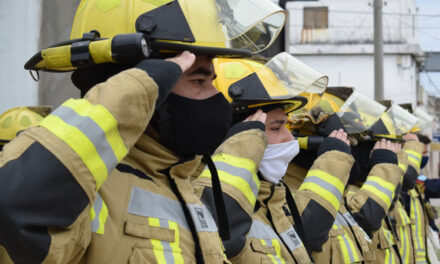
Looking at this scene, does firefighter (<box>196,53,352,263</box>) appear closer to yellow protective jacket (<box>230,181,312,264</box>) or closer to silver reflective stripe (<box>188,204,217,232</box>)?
yellow protective jacket (<box>230,181,312,264</box>)

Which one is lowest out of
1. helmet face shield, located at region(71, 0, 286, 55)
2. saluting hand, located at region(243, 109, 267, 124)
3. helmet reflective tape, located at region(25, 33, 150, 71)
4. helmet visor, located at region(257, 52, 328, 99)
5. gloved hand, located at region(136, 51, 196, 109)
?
saluting hand, located at region(243, 109, 267, 124)

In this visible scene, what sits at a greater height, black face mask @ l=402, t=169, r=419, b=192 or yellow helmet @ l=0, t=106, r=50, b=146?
yellow helmet @ l=0, t=106, r=50, b=146

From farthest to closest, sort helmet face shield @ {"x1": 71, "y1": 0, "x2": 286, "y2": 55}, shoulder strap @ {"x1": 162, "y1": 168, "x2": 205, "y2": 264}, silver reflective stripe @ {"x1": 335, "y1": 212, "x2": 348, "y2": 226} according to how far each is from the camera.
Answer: silver reflective stripe @ {"x1": 335, "y1": 212, "x2": 348, "y2": 226} < helmet face shield @ {"x1": 71, "y1": 0, "x2": 286, "y2": 55} < shoulder strap @ {"x1": 162, "y1": 168, "x2": 205, "y2": 264}

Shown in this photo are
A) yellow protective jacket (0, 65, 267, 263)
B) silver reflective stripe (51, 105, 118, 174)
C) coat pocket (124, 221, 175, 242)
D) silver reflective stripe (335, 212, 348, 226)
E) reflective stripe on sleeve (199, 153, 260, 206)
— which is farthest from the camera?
silver reflective stripe (335, 212, 348, 226)

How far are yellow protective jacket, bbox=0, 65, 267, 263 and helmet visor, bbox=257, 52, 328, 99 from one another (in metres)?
1.82

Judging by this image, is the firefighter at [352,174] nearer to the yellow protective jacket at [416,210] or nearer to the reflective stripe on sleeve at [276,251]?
the reflective stripe on sleeve at [276,251]

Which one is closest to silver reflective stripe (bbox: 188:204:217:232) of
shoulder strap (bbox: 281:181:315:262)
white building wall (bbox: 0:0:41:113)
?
shoulder strap (bbox: 281:181:315:262)

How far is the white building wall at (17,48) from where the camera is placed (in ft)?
16.5

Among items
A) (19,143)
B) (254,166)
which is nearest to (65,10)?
(254,166)

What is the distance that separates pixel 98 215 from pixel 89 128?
0.31 m

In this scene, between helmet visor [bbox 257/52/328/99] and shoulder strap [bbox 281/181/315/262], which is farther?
helmet visor [bbox 257/52/328/99]

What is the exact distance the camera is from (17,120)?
4.52 m

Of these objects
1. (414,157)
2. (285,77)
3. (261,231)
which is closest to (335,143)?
(285,77)

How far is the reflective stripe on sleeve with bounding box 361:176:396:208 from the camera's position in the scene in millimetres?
5582
